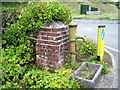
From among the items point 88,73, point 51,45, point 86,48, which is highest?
point 51,45

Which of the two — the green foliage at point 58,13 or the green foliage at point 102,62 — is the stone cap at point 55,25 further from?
the green foliage at point 102,62

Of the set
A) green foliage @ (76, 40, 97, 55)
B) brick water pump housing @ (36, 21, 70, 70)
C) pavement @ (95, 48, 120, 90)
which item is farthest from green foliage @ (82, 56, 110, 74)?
brick water pump housing @ (36, 21, 70, 70)

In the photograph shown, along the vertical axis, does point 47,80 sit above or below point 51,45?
below

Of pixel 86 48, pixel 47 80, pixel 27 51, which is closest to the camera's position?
pixel 47 80

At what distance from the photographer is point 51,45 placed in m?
3.52

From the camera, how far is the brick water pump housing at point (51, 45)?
11.5 feet

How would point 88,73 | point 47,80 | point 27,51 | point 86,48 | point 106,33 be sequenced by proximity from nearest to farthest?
1. point 47,80
2. point 88,73
3. point 27,51
4. point 86,48
5. point 106,33

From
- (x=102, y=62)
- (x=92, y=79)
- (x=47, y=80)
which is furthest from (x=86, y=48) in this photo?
(x=47, y=80)

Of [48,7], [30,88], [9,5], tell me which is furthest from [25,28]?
[30,88]

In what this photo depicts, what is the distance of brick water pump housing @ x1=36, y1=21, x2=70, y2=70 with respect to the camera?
3.51 m

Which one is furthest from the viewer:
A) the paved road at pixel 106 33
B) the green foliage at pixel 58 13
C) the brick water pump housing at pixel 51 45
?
the paved road at pixel 106 33

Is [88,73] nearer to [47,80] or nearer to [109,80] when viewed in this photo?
[109,80]

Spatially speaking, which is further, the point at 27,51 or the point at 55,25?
the point at 27,51

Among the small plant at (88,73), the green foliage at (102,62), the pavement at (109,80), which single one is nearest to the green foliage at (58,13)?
the green foliage at (102,62)
